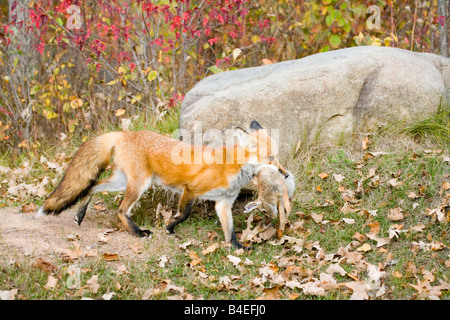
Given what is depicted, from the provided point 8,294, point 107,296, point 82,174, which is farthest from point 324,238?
point 8,294

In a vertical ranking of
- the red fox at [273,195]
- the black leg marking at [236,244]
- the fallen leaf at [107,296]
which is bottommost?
the black leg marking at [236,244]

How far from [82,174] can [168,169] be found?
956 millimetres

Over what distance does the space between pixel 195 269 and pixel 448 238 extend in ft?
8.31

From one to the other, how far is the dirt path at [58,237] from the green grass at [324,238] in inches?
5.2

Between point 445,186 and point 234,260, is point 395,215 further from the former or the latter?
point 234,260

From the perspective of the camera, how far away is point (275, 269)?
4672 millimetres

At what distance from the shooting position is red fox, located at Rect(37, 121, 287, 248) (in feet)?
17.3

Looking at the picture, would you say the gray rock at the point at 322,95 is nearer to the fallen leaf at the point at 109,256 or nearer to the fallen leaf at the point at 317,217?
the fallen leaf at the point at 317,217

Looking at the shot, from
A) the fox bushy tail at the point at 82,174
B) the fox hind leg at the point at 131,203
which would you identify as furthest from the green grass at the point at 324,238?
the fox bushy tail at the point at 82,174

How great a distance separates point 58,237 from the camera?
5117 millimetres

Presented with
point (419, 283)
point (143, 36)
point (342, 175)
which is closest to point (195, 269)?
point (419, 283)

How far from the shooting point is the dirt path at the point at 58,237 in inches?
186

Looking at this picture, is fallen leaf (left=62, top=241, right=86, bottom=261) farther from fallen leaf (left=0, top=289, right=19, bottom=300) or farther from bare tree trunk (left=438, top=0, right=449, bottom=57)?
bare tree trunk (left=438, top=0, right=449, bottom=57)

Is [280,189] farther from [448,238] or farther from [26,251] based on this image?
[26,251]
